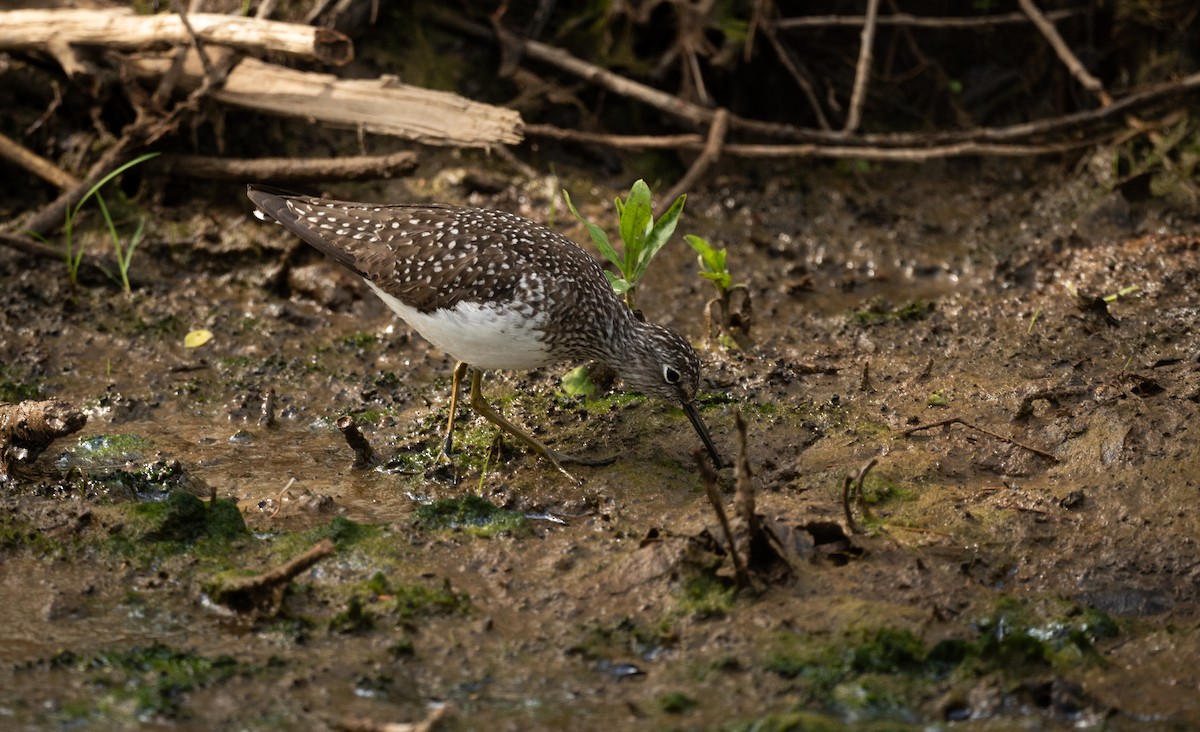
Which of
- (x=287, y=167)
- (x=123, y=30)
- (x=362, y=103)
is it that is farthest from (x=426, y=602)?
(x=123, y=30)

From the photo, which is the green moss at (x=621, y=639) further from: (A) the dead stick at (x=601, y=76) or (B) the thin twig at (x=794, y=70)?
(B) the thin twig at (x=794, y=70)

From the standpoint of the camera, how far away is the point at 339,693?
4793 mm

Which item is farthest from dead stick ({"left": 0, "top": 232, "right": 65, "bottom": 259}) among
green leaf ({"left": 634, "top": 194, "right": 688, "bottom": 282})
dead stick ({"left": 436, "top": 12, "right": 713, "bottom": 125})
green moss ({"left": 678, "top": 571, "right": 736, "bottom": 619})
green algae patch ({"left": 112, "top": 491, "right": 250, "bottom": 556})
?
green moss ({"left": 678, "top": 571, "right": 736, "bottom": 619})

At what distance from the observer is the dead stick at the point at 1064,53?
9.64 m

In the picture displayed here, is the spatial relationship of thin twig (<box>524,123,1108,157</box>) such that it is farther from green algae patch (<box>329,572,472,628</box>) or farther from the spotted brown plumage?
green algae patch (<box>329,572,472,628</box>)

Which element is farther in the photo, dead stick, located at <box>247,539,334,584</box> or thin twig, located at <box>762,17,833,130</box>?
thin twig, located at <box>762,17,833,130</box>

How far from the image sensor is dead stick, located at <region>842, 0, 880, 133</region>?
9555 millimetres

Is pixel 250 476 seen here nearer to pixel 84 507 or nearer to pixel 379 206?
pixel 84 507

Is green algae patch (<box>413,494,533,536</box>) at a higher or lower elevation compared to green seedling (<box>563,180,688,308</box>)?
lower

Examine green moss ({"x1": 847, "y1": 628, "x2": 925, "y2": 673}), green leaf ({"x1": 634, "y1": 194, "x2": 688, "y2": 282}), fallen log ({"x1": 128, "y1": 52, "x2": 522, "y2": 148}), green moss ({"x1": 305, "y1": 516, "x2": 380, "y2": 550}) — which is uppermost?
fallen log ({"x1": 128, "y1": 52, "x2": 522, "y2": 148})

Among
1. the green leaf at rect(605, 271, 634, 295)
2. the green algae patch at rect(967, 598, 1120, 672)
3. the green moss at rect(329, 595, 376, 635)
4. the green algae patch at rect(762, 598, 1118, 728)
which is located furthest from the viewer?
the green leaf at rect(605, 271, 634, 295)

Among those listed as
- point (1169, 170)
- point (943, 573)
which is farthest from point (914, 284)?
point (943, 573)

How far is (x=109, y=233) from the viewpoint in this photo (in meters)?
9.00

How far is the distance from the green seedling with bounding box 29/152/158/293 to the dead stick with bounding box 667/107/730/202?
3.77 metres
